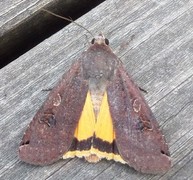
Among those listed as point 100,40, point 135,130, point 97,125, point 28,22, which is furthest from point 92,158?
point 28,22

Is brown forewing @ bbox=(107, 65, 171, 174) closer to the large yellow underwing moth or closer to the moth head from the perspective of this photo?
the large yellow underwing moth

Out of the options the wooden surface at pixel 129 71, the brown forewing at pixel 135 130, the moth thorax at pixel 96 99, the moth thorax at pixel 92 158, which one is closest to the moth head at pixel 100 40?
the wooden surface at pixel 129 71

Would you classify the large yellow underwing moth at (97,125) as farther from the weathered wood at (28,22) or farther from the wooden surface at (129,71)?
the weathered wood at (28,22)

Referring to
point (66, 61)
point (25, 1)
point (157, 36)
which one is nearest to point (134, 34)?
point (157, 36)

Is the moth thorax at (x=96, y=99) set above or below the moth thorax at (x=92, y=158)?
above

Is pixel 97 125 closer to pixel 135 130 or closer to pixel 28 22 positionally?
pixel 135 130

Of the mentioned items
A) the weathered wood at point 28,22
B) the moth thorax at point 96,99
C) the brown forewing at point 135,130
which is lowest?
the brown forewing at point 135,130

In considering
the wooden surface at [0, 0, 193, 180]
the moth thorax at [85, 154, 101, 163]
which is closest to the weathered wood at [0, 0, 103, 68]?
the wooden surface at [0, 0, 193, 180]
